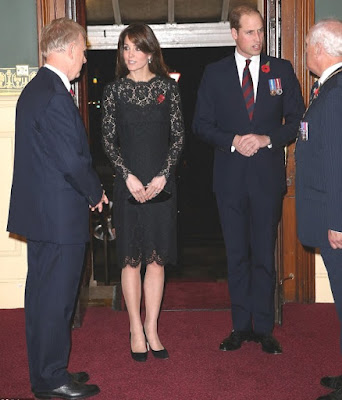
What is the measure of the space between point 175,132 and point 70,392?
4.91ft

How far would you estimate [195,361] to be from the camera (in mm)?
3709

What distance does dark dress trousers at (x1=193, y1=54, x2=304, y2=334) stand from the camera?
376 centimetres

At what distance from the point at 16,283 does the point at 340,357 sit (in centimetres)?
239

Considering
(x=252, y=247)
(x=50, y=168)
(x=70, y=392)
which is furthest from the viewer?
(x=252, y=247)

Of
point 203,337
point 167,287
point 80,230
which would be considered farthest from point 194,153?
point 80,230

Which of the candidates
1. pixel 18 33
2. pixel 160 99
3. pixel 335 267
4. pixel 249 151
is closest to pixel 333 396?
pixel 335 267

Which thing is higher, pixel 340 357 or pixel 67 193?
pixel 67 193

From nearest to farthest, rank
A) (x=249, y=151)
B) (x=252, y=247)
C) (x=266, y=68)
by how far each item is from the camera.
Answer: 1. (x=249, y=151)
2. (x=266, y=68)
3. (x=252, y=247)

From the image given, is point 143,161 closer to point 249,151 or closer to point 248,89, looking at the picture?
point 249,151

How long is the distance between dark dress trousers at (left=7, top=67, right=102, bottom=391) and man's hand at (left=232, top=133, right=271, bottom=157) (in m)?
0.96

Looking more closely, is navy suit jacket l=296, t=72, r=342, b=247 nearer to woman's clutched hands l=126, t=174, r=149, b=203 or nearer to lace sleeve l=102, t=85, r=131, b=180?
woman's clutched hands l=126, t=174, r=149, b=203

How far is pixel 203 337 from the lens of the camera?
4.14 metres

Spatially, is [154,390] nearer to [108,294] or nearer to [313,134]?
[313,134]

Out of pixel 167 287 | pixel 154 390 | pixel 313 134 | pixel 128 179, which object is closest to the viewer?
pixel 313 134
